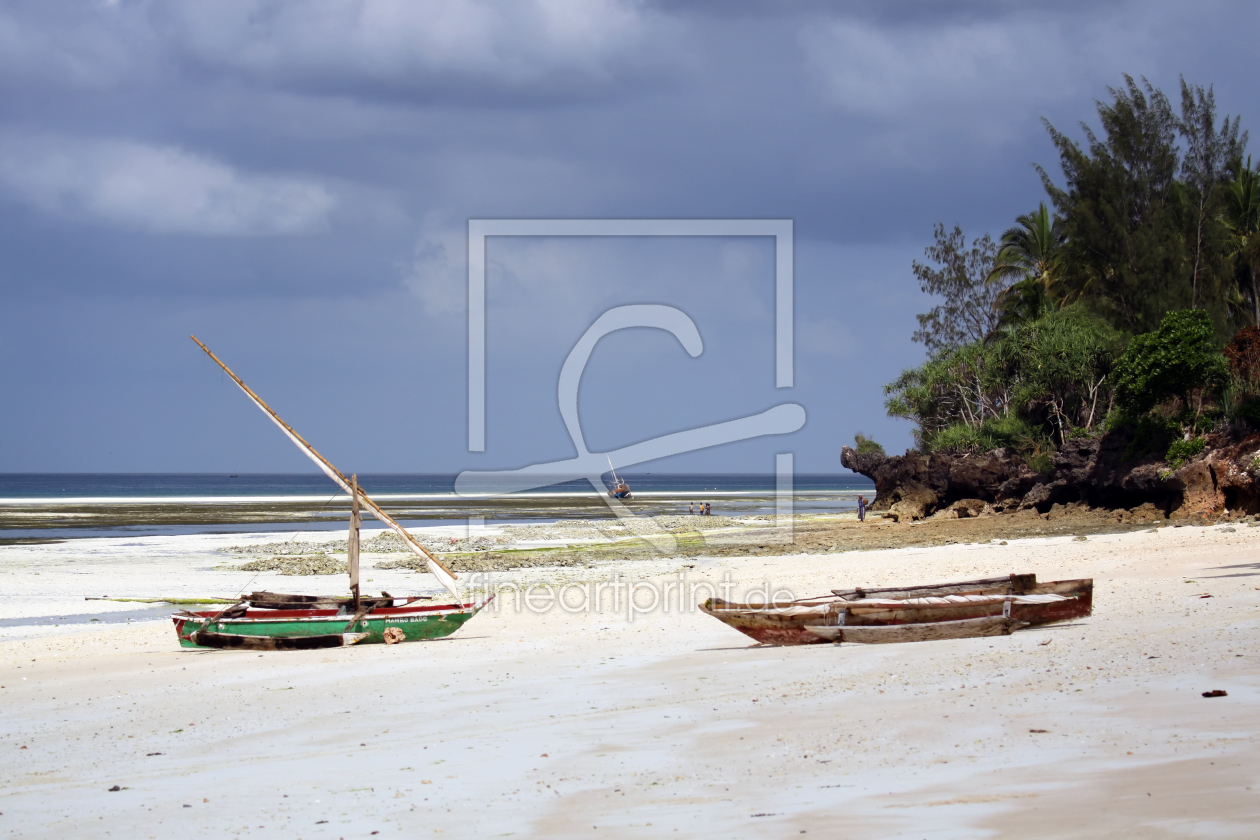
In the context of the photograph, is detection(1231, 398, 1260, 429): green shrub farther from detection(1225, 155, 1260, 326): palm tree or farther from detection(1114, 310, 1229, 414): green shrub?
detection(1225, 155, 1260, 326): palm tree

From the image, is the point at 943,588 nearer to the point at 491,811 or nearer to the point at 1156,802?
the point at 1156,802

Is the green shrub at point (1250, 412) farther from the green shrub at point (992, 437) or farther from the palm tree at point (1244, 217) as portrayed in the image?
the green shrub at point (992, 437)

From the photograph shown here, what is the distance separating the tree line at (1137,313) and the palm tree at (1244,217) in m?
0.06

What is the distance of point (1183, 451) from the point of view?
3244 cm

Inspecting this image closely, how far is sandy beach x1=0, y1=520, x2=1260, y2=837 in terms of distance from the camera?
6.80 metres

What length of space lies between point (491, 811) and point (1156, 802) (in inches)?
179

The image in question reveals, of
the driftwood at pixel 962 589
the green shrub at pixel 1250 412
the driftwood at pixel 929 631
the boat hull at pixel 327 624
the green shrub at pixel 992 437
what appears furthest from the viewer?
the green shrub at pixel 992 437

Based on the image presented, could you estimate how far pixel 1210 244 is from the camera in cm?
3828

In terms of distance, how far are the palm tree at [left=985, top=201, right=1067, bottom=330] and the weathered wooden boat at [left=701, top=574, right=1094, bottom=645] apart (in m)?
39.3

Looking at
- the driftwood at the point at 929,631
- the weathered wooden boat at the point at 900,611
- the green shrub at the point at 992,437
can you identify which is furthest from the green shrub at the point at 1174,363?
the driftwood at the point at 929,631

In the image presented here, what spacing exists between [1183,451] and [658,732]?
29467 mm

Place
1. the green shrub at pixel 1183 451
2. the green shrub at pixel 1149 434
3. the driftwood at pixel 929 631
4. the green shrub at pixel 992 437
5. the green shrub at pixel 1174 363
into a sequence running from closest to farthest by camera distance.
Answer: the driftwood at pixel 929 631, the green shrub at pixel 1174 363, the green shrub at pixel 1183 451, the green shrub at pixel 1149 434, the green shrub at pixel 992 437

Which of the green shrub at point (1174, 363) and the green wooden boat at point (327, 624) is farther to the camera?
the green shrub at point (1174, 363)

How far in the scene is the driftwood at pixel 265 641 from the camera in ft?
52.7
